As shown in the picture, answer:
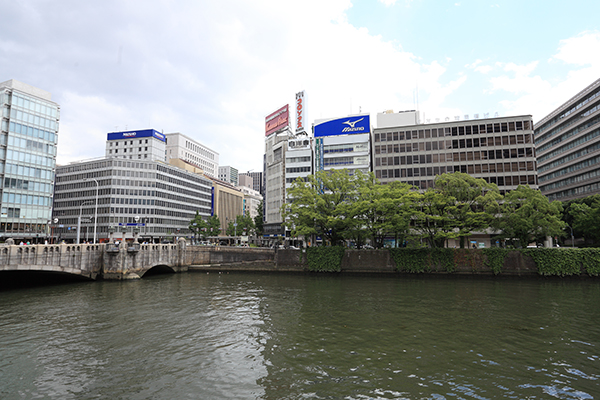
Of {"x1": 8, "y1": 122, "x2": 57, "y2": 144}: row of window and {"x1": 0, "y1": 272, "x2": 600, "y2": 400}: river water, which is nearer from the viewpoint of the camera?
{"x1": 0, "y1": 272, "x2": 600, "y2": 400}: river water

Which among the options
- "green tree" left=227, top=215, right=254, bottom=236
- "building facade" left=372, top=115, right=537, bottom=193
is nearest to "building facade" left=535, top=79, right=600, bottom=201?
"building facade" left=372, top=115, right=537, bottom=193

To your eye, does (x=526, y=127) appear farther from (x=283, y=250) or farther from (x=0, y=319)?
(x=0, y=319)

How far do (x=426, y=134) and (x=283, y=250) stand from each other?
172ft

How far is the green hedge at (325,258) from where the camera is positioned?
66.6 m

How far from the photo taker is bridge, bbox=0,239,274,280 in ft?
134

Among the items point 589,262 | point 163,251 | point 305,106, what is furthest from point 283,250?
point 305,106

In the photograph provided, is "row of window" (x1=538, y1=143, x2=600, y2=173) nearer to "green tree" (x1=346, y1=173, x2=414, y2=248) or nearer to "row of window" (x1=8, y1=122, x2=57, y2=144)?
"green tree" (x1=346, y1=173, x2=414, y2=248)

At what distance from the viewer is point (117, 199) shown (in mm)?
125438

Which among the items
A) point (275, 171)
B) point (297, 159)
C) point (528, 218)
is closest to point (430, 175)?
point (528, 218)

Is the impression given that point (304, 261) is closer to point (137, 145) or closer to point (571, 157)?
point (571, 157)

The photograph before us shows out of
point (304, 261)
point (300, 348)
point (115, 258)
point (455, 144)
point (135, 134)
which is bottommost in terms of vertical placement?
point (300, 348)

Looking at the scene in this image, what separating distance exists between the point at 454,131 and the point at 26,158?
111 m

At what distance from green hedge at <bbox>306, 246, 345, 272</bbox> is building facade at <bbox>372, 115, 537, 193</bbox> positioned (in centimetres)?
3681

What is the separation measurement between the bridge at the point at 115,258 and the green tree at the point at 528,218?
45033 mm
